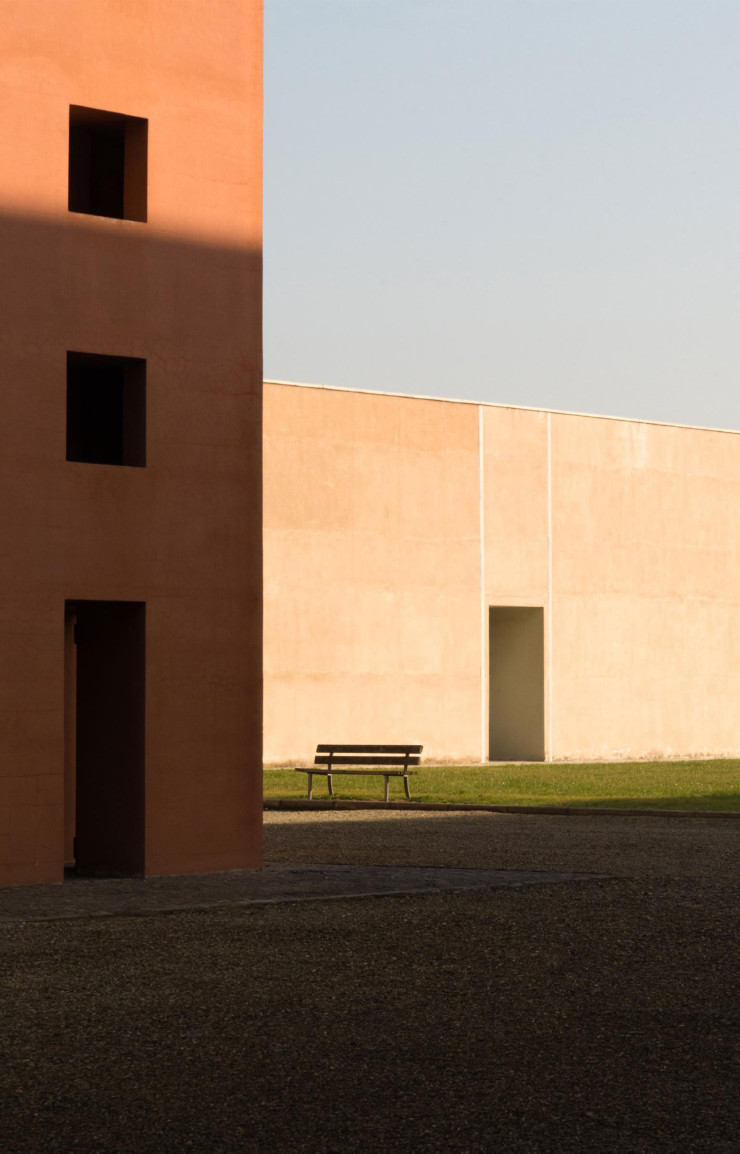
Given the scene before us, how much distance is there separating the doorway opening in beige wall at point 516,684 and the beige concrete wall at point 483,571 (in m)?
0.36

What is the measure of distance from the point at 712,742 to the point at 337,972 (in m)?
33.7

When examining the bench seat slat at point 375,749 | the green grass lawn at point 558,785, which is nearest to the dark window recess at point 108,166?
the bench seat slat at point 375,749

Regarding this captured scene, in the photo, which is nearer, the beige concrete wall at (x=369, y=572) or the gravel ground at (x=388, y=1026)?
the gravel ground at (x=388, y=1026)

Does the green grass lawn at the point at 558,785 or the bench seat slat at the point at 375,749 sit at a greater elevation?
the bench seat slat at the point at 375,749

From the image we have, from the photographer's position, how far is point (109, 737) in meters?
15.1

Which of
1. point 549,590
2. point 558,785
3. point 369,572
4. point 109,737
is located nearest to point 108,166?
point 109,737

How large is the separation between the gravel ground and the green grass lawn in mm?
11147

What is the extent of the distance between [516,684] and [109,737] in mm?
25668

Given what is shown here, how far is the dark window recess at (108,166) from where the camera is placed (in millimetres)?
15438

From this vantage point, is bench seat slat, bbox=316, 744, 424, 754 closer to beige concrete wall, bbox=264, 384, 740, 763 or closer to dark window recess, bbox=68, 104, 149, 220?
beige concrete wall, bbox=264, 384, 740, 763

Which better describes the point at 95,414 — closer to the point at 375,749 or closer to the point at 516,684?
the point at 375,749

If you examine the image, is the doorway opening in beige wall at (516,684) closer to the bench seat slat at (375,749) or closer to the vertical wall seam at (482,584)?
the vertical wall seam at (482,584)

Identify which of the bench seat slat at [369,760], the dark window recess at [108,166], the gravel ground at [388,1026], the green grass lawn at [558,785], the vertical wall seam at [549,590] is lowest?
the green grass lawn at [558,785]

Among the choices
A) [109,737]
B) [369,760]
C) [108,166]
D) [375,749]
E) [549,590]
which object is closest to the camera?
[109,737]
